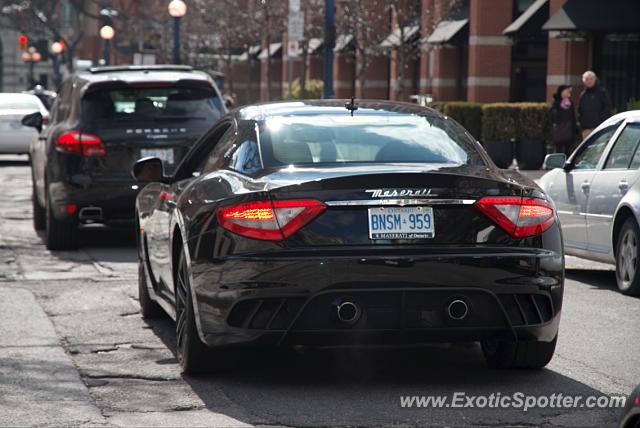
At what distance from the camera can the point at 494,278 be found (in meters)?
6.97

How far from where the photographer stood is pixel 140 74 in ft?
47.8

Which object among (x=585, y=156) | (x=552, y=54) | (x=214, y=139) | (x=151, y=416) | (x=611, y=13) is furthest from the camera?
(x=552, y=54)

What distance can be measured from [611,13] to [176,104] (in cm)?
1773

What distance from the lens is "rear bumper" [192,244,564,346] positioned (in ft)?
22.4

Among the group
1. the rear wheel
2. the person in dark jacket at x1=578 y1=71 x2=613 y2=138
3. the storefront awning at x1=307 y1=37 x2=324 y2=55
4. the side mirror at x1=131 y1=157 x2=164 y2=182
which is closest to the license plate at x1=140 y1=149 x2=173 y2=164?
the side mirror at x1=131 y1=157 x2=164 y2=182

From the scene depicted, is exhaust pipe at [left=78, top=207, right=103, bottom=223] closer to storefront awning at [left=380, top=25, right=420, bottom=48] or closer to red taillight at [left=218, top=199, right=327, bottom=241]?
red taillight at [left=218, top=199, right=327, bottom=241]

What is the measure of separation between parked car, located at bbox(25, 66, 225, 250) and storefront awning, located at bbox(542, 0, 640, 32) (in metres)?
16.9

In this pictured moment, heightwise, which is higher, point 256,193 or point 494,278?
point 256,193

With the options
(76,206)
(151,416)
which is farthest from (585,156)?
(151,416)

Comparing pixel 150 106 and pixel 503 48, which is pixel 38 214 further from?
pixel 503 48

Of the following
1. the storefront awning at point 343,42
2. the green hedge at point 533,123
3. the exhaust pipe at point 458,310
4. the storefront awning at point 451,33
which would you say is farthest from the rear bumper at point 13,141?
the exhaust pipe at point 458,310

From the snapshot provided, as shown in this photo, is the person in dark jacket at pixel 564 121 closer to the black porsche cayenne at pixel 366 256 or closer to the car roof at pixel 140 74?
the car roof at pixel 140 74

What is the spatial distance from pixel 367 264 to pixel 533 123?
23.1m

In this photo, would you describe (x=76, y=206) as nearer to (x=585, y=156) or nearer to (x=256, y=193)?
(x=585, y=156)
